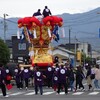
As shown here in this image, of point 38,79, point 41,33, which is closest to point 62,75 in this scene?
point 38,79

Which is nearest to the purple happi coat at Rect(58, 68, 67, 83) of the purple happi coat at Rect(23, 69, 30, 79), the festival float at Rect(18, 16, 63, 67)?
the purple happi coat at Rect(23, 69, 30, 79)

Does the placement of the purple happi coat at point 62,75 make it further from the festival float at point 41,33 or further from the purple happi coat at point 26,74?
the festival float at point 41,33

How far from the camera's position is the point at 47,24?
35.6 m

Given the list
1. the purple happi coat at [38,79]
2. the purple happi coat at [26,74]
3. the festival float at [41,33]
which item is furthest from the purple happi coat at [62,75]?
the festival float at [41,33]

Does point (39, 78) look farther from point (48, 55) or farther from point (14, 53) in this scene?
point (14, 53)

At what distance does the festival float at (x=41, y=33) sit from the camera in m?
35.6

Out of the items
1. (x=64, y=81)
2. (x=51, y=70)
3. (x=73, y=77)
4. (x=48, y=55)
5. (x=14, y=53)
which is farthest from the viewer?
(x=14, y=53)

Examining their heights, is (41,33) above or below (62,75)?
above

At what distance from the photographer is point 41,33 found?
3619 cm

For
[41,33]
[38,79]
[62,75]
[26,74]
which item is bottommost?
[26,74]

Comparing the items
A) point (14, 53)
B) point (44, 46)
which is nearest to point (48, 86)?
point (44, 46)

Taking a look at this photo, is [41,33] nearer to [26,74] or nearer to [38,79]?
[26,74]

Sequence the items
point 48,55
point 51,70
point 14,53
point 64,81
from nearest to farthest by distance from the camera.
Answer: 1. point 64,81
2. point 51,70
3. point 48,55
4. point 14,53

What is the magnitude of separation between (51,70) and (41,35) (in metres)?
3.70
